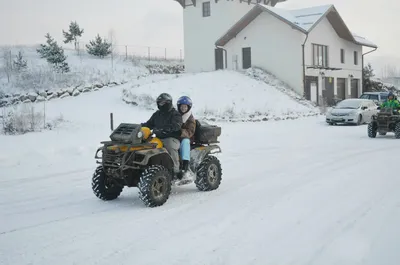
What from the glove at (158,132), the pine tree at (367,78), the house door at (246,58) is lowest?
the glove at (158,132)

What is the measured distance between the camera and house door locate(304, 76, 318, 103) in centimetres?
3634

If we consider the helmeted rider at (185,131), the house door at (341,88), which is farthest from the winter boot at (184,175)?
the house door at (341,88)

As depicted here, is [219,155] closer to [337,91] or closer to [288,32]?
[288,32]

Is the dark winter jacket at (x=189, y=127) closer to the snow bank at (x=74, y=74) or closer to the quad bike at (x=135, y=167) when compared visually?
the quad bike at (x=135, y=167)

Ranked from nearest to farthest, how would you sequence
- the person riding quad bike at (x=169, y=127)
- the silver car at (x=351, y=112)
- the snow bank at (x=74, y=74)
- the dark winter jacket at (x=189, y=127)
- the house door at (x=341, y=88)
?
the person riding quad bike at (x=169, y=127) → the dark winter jacket at (x=189, y=127) → the silver car at (x=351, y=112) → the snow bank at (x=74, y=74) → the house door at (x=341, y=88)

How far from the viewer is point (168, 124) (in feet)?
25.3

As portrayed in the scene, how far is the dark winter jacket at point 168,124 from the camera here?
7.67m

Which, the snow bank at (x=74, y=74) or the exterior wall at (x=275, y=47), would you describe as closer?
the snow bank at (x=74, y=74)

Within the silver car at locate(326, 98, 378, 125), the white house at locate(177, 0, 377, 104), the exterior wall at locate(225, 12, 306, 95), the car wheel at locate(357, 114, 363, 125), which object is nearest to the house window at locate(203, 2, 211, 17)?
the white house at locate(177, 0, 377, 104)

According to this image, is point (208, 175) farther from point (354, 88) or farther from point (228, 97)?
point (354, 88)

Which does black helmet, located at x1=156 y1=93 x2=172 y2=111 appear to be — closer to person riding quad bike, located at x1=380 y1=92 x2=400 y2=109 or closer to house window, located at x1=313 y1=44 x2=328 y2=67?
person riding quad bike, located at x1=380 y1=92 x2=400 y2=109

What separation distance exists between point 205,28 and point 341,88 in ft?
45.0

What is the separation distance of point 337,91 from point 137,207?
36.7 meters

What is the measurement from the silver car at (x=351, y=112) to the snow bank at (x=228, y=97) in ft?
9.35
